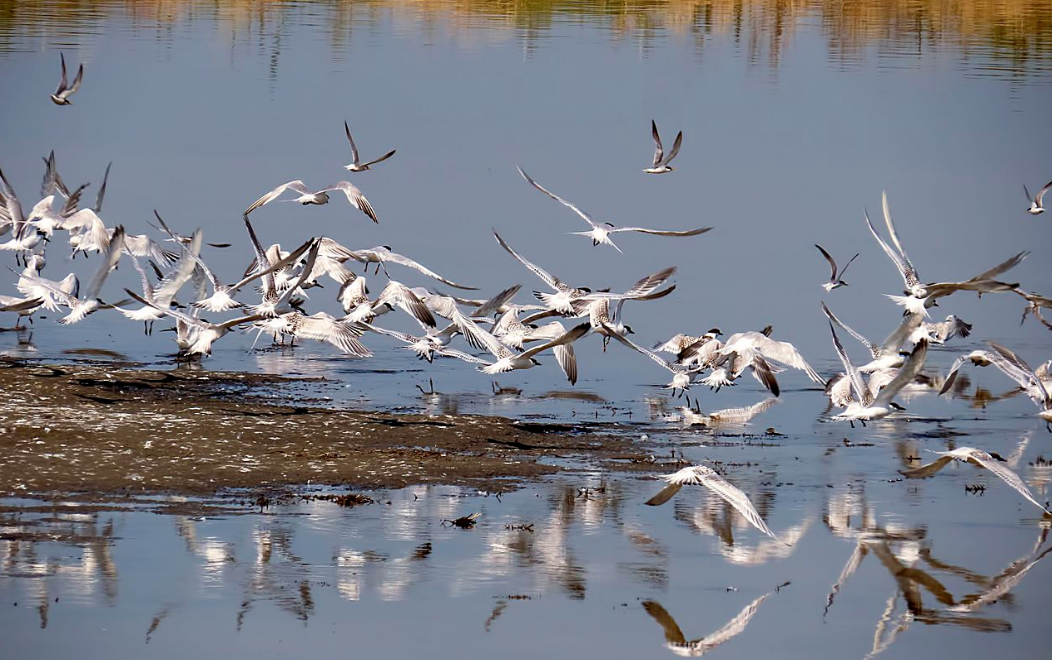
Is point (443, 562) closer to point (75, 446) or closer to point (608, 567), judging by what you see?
point (608, 567)

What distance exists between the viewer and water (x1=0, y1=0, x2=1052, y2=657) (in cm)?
1169

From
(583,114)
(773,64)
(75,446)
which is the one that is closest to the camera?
(75,446)

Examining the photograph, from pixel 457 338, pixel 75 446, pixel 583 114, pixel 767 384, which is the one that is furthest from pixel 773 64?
pixel 75 446

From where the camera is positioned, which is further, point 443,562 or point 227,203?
point 227,203

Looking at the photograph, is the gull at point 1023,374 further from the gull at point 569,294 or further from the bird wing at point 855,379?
the gull at point 569,294

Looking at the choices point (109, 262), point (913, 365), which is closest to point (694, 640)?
point (913, 365)

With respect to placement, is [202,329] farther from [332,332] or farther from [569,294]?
[569,294]

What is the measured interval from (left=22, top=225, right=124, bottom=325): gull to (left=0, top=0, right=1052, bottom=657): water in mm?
850

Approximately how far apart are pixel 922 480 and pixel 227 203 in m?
17.1

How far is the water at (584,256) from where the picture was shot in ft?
38.3

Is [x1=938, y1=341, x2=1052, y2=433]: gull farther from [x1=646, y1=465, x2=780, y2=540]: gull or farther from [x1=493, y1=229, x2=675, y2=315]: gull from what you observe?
[x1=646, y1=465, x2=780, y2=540]: gull

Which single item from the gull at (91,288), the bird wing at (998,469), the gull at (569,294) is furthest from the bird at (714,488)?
the gull at (91,288)

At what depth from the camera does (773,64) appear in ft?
168

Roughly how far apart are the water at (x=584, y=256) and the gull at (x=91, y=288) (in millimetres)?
850
